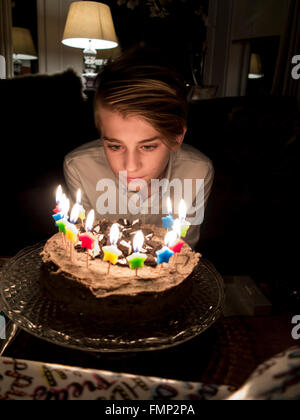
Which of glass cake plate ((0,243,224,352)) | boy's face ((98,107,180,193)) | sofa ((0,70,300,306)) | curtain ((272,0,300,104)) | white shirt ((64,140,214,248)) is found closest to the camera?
glass cake plate ((0,243,224,352))

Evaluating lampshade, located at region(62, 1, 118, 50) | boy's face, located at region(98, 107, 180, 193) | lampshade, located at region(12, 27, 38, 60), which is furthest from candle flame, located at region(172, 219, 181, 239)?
lampshade, located at region(12, 27, 38, 60)

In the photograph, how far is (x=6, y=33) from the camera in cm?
475

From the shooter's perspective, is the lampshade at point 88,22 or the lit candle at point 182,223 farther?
the lampshade at point 88,22

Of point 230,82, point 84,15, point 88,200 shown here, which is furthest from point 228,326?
point 230,82

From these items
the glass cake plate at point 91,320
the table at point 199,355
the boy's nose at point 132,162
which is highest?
the boy's nose at point 132,162

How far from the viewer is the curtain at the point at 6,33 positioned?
4.65 m

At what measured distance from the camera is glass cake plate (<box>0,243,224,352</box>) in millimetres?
810

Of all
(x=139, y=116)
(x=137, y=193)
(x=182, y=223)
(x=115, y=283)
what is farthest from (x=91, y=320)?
(x=137, y=193)

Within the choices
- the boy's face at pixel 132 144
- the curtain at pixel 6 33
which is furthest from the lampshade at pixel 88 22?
A: the boy's face at pixel 132 144

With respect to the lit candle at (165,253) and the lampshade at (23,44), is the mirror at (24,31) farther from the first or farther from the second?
the lit candle at (165,253)

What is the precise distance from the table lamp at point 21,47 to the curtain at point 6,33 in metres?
0.23

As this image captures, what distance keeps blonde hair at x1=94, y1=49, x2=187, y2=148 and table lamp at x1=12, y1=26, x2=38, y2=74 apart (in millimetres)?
4526

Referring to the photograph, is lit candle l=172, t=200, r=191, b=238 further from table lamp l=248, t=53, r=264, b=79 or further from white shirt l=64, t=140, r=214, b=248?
table lamp l=248, t=53, r=264, b=79
